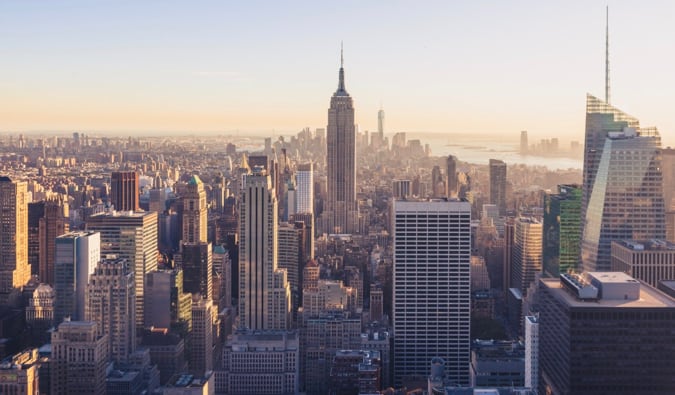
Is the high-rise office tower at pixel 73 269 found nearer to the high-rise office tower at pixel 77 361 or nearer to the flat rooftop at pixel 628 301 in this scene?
the high-rise office tower at pixel 77 361

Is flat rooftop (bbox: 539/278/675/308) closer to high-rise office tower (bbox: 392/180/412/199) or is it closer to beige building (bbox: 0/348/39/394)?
beige building (bbox: 0/348/39/394)

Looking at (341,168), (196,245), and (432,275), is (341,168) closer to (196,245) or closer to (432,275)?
(196,245)

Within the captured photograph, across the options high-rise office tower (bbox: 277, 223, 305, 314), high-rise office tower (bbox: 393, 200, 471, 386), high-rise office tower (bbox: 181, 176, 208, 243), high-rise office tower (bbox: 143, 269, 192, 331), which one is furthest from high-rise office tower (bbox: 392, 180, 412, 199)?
high-rise office tower (bbox: 143, 269, 192, 331)

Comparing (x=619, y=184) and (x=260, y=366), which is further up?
(x=619, y=184)

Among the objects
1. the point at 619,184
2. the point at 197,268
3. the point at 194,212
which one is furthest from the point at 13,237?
the point at 619,184

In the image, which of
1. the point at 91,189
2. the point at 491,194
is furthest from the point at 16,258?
the point at 491,194

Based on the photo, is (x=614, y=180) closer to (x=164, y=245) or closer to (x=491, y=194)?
(x=491, y=194)
